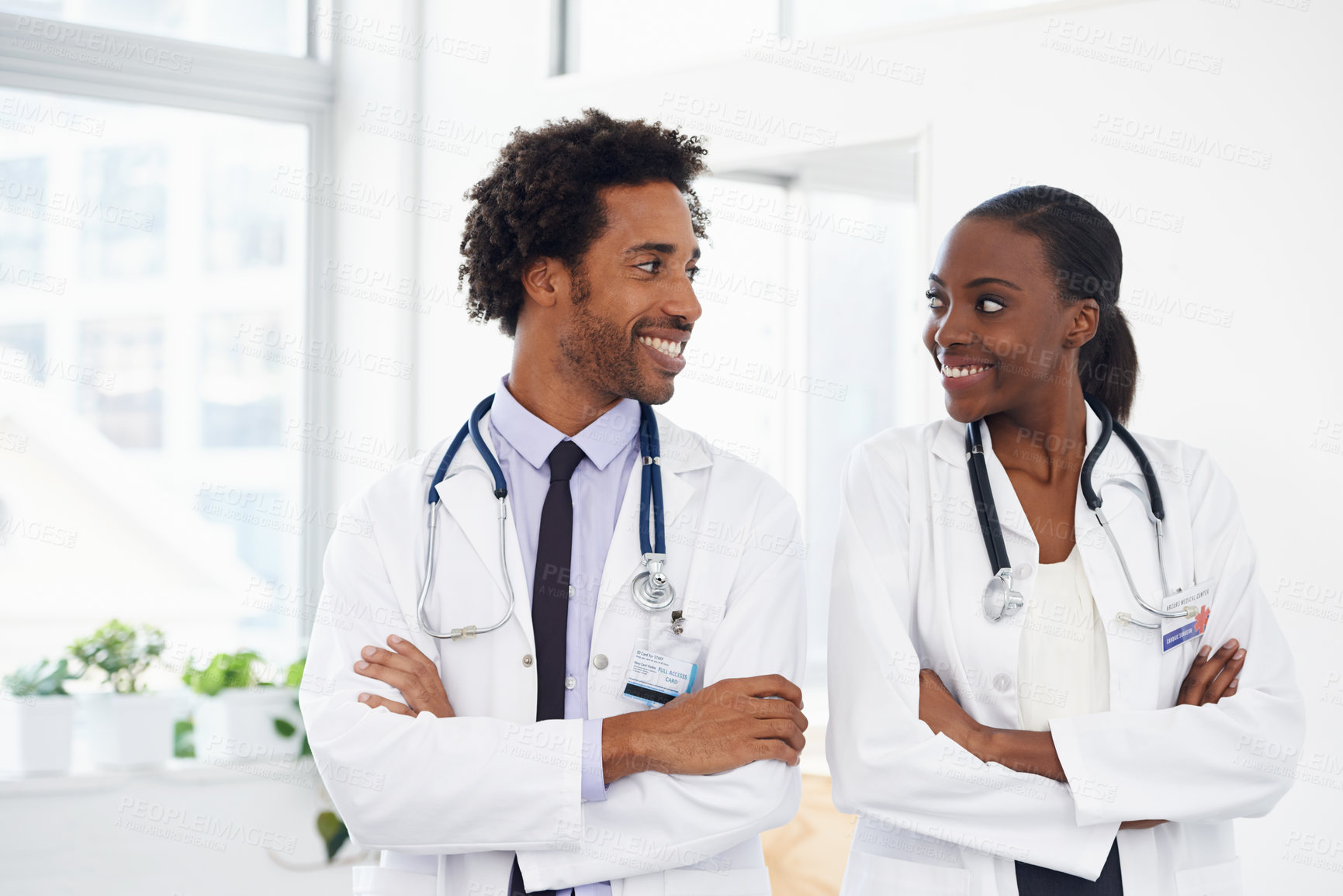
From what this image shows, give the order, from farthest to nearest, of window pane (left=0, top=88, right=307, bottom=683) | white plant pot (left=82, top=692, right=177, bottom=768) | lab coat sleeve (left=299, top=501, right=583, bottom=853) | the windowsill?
window pane (left=0, top=88, right=307, bottom=683) < white plant pot (left=82, top=692, right=177, bottom=768) < the windowsill < lab coat sleeve (left=299, top=501, right=583, bottom=853)

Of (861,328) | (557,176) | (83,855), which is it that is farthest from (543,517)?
(83,855)

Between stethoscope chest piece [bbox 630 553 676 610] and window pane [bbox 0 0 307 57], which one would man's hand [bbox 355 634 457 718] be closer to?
stethoscope chest piece [bbox 630 553 676 610]

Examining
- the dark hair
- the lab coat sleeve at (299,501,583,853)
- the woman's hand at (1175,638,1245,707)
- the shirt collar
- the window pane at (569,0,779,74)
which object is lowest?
the lab coat sleeve at (299,501,583,853)

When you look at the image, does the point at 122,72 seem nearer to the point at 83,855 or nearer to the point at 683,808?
the point at 83,855

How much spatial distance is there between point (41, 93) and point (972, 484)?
312 centimetres

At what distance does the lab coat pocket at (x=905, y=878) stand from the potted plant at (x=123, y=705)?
2.30 m

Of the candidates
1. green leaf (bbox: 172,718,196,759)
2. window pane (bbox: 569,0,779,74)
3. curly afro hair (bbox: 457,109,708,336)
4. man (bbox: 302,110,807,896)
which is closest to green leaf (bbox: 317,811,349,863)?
green leaf (bbox: 172,718,196,759)

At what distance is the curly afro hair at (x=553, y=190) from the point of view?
1.82 meters

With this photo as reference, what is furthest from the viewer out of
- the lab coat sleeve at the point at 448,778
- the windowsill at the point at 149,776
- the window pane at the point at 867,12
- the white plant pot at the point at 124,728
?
the white plant pot at the point at 124,728

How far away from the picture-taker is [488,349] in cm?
364

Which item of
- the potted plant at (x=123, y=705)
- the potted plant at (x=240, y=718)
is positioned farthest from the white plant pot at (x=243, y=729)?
the potted plant at (x=123, y=705)

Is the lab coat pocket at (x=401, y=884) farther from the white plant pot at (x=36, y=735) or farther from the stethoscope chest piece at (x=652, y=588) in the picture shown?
the white plant pot at (x=36, y=735)

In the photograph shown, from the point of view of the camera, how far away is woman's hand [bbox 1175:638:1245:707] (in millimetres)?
1612

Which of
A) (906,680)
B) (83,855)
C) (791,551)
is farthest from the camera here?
(83,855)
